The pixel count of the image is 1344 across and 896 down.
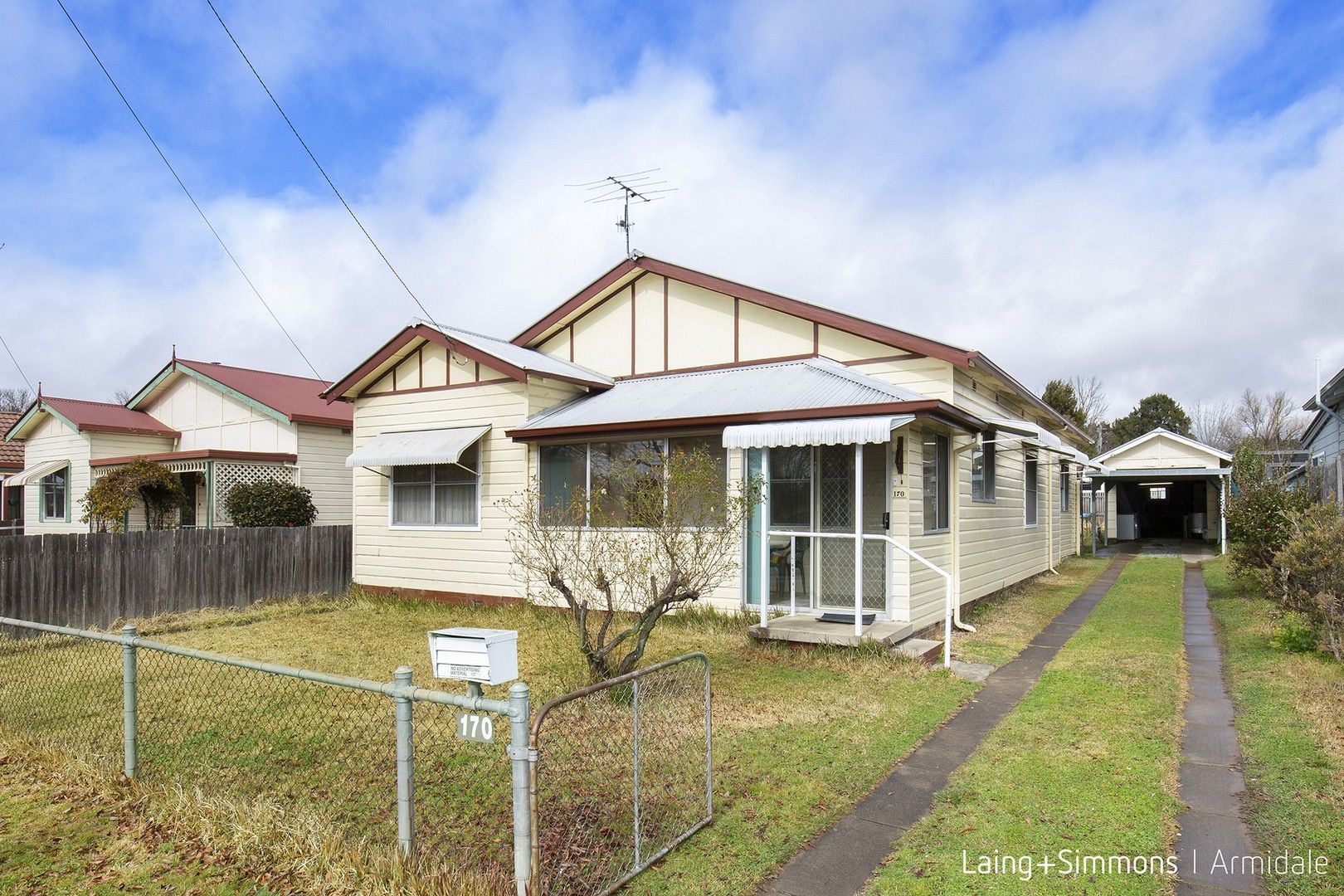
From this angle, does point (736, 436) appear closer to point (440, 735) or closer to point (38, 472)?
point (440, 735)

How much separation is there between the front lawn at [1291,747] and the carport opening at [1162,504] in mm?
26200

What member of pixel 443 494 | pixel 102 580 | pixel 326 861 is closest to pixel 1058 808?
pixel 326 861

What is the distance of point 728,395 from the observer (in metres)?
10.3

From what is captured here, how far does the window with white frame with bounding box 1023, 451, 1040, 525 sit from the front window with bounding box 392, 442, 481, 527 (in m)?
10.1

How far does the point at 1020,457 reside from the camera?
14.9 meters

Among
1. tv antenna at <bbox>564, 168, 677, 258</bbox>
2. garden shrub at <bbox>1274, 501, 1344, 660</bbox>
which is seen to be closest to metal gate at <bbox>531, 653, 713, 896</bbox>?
garden shrub at <bbox>1274, 501, 1344, 660</bbox>

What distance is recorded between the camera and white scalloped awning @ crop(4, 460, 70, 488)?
18.6 meters

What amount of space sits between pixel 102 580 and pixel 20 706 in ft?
14.6

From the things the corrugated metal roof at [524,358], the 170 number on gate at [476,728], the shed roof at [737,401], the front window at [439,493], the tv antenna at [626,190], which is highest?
the tv antenna at [626,190]

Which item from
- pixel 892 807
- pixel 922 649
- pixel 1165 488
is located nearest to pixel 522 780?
pixel 892 807

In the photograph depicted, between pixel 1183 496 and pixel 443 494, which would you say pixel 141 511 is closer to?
pixel 443 494

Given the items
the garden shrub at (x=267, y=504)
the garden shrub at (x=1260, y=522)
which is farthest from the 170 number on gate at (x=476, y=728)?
the garden shrub at (x=267, y=504)

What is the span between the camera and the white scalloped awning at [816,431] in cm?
820

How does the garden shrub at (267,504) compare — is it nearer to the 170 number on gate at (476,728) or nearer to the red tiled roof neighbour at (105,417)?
the red tiled roof neighbour at (105,417)
